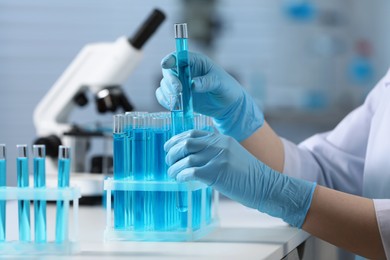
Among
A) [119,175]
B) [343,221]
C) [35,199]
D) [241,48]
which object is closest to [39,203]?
[35,199]

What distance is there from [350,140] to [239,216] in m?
0.38

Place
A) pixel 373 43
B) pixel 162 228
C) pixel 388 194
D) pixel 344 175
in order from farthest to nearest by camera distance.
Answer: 1. pixel 373 43
2. pixel 344 175
3. pixel 388 194
4. pixel 162 228

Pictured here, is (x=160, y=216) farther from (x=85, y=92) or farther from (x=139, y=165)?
(x=85, y=92)

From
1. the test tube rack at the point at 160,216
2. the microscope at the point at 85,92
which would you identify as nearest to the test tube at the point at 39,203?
the test tube rack at the point at 160,216

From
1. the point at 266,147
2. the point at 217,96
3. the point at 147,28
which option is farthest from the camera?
the point at 147,28

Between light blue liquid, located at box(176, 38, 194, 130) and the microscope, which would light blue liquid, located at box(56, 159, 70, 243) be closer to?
light blue liquid, located at box(176, 38, 194, 130)

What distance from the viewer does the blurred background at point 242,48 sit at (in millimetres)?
4367

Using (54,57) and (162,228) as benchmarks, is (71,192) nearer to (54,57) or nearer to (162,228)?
(162,228)

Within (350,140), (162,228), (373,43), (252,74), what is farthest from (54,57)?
(162,228)

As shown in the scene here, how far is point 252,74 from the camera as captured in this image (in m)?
4.50

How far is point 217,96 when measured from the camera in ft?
6.05

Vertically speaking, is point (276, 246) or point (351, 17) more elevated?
point (351, 17)

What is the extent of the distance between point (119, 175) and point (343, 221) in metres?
0.49

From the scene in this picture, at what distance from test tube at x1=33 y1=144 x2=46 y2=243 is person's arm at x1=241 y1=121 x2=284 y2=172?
2.03ft
